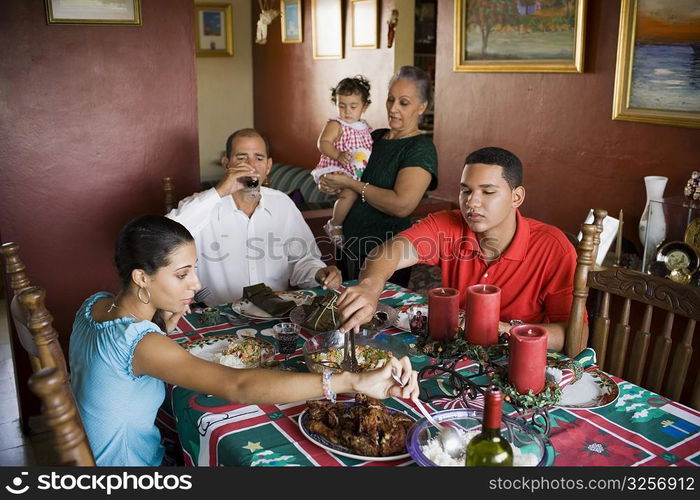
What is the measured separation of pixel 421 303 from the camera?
2.37 meters

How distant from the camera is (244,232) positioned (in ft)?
9.55

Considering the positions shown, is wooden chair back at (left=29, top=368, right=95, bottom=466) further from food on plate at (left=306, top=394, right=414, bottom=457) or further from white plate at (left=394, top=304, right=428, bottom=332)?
white plate at (left=394, top=304, right=428, bottom=332)

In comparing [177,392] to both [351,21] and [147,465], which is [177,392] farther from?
[351,21]

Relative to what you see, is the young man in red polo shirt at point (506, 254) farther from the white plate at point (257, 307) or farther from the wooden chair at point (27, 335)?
the wooden chair at point (27, 335)

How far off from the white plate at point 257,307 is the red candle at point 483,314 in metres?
0.68

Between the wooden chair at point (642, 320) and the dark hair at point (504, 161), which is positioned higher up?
the dark hair at point (504, 161)

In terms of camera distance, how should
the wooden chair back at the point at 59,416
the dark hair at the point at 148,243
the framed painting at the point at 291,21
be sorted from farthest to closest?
the framed painting at the point at 291,21, the dark hair at the point at 148,243, the wooden chair back at the point at 59,416

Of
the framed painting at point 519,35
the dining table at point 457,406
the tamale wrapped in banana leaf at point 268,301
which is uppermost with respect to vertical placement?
the framed painting at point 519,35

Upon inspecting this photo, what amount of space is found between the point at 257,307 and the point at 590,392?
1.15 meters

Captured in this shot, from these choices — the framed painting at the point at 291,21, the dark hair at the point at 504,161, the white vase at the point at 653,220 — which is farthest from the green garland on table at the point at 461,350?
the framed painting at the point at 291,21

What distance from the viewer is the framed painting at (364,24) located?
17.2 ft

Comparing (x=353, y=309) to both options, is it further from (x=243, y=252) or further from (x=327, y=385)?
(x=243, y=252)

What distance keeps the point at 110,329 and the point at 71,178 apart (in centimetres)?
172

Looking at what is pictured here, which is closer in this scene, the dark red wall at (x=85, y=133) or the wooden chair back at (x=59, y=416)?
the wooden chair back at (x=59, y=416)
